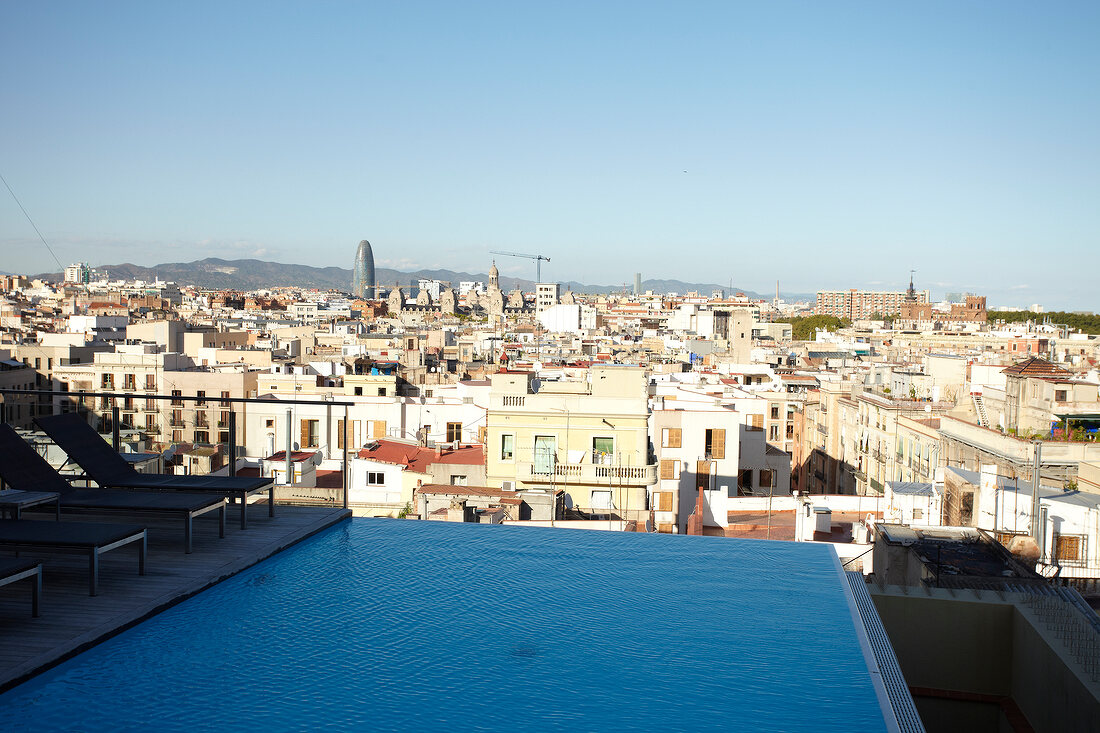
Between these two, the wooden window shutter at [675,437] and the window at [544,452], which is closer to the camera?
the window at [544,452]

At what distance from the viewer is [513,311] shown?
6004 inches

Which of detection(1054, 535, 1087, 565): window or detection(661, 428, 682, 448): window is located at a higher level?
Result: detection(661, 428, 682, 448): window

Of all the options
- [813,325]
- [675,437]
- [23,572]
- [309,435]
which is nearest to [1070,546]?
[675,437]

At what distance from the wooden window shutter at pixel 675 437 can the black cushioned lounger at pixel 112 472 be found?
1241 centimetres

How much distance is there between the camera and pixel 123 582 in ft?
15.7

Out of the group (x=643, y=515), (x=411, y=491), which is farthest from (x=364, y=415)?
(x=643, y=515)

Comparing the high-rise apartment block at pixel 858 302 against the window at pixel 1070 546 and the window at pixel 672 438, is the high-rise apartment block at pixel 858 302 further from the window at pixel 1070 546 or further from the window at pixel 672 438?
the window at pixel 1070 546

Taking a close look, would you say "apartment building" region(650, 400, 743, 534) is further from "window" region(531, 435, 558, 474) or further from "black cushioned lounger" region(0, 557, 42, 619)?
"black cushioned lounger" region(0, 557, 42, 619)

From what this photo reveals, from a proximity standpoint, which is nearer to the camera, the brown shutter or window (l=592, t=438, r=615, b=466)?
window (l=592, t=438, r=615, b=466)

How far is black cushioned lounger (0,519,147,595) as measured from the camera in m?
4.42

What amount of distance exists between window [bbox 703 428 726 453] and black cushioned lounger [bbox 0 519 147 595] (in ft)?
46.7

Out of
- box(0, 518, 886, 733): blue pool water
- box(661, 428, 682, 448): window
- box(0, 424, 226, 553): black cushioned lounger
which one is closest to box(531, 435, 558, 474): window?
box(661, 428, 682, 448): window

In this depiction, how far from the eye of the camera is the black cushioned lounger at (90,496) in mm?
5316

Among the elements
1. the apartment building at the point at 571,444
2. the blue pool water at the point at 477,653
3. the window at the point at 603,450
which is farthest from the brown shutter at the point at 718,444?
the blue pool water at the point at 477,653
